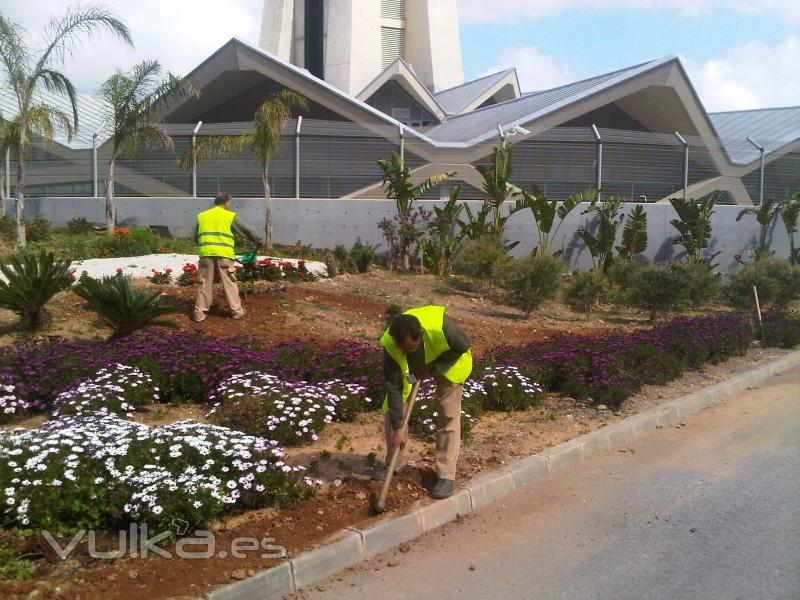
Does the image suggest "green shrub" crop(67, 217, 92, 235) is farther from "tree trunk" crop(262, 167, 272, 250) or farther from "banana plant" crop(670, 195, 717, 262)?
"banana plant" crop(670, 195, 717, 262)

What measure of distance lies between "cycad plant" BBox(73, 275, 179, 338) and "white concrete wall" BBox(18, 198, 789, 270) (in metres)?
9.55

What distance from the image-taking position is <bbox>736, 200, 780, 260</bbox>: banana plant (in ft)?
67.9

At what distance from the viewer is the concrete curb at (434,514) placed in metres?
4.39

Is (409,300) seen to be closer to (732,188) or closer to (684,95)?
(732,188)

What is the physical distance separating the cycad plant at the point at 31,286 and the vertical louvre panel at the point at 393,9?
1272 inches

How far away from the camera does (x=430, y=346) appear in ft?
18.0

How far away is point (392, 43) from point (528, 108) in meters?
15.8

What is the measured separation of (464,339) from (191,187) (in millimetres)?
15164

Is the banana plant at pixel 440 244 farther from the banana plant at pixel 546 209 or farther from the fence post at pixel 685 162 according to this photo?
the fence post at pixel 685 162

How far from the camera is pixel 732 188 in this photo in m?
21.7

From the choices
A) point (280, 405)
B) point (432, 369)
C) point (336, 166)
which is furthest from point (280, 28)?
point (432, 369)

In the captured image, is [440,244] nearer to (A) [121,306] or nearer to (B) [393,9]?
(A) [121,306]

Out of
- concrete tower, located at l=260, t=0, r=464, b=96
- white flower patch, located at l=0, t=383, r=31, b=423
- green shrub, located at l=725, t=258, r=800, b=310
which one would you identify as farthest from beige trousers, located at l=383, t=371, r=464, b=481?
concrete tower, located at l=260, t=0, r=464, b=96

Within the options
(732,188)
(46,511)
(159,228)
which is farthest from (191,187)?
(46,511)
